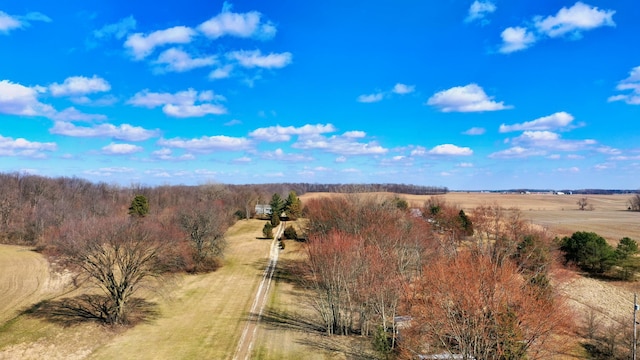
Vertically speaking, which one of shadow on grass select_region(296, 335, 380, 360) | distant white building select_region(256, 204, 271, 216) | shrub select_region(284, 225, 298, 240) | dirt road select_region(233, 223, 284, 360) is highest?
distant white building select_region(256, 204, 271, 216)

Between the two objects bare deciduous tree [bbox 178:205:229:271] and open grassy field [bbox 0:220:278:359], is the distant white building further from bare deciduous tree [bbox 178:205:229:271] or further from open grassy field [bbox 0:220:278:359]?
open grassy field [bbox 0:220:278:359]

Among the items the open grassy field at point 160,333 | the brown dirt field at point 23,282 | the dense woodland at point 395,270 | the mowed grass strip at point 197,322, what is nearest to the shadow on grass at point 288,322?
the dense woodland at point 395,270

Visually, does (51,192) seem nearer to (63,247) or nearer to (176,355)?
(63,247)

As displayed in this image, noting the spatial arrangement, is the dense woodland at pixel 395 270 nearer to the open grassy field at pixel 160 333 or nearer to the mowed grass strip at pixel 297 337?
the mowed grass strip at pixel 297 337

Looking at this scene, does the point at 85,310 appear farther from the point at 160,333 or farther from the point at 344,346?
the point at 344,346

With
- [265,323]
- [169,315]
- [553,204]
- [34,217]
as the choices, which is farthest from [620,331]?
[553,204]

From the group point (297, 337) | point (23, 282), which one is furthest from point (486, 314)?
point (23, 282)

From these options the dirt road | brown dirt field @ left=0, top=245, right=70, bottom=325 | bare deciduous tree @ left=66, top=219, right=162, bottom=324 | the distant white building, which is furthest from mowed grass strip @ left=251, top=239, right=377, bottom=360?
the distant white building
